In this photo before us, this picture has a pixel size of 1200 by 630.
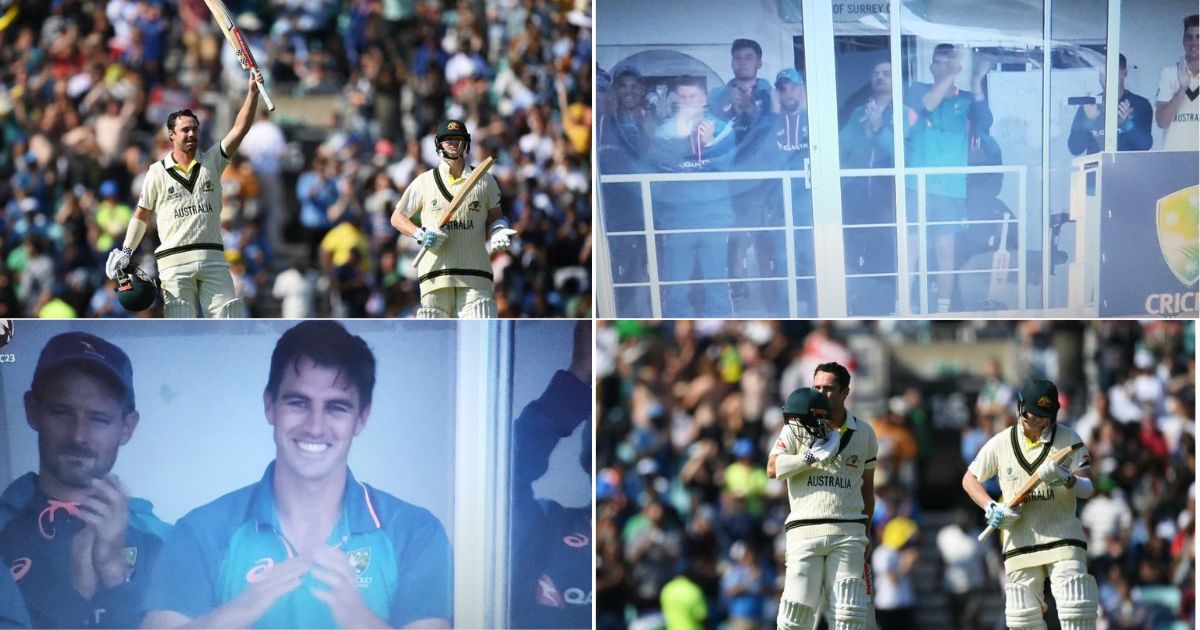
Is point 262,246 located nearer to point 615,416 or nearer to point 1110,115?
point 615,416

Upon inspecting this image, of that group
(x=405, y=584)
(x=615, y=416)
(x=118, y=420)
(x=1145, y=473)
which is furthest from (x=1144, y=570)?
(x=118, y=420)

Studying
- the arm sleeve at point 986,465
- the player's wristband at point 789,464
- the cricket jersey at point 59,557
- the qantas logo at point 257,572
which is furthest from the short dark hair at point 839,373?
the cricket jersey at point 59,557

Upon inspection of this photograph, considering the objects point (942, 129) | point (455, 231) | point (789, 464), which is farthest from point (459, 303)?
point (942, 129)

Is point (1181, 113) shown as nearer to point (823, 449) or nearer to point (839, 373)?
point (839, 373)

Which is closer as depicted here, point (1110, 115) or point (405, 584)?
point (405, 584)

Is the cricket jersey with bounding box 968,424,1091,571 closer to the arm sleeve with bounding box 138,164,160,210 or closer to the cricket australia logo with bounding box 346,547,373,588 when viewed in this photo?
the cricket australia logo with bounding box 346,547,373,588

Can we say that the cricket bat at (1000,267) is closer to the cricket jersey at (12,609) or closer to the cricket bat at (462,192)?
the cricket bat at (462,192)
